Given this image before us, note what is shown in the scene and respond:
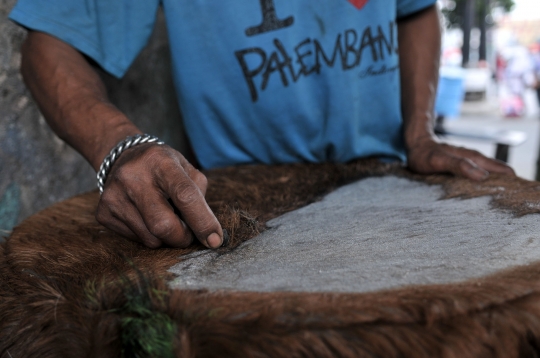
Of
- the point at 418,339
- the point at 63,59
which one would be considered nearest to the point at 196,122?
the point at 63,59

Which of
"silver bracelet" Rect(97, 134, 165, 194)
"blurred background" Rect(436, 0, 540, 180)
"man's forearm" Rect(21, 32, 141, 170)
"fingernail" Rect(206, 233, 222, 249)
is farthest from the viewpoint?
"blurred background" Rect(436, 0, 540, 180)

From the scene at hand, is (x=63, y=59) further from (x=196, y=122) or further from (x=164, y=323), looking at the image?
(x=164, y=323)

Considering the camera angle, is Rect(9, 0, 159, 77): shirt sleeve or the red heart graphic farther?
the red heart graphic

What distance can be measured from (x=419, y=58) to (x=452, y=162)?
0.57 meters

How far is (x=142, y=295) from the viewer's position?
1.44 ft

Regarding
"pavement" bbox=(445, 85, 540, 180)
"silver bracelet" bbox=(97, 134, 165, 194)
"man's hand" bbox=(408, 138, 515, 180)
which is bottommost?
"pavement" bbox=(445, 85, 540, 180)

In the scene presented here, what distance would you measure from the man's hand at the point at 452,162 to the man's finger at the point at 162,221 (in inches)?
24.3

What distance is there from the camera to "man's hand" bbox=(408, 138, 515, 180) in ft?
3.26

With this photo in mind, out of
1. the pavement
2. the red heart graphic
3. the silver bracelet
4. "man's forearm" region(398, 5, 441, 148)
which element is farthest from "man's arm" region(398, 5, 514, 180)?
the pavement

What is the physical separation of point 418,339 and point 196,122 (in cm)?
102

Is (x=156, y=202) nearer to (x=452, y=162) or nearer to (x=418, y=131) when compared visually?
(x=452, y=162)

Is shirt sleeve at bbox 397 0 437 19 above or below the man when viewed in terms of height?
above

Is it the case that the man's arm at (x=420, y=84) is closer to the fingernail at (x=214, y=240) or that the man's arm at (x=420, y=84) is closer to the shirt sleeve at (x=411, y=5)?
the shirt sleeve at (x=411, y=5)

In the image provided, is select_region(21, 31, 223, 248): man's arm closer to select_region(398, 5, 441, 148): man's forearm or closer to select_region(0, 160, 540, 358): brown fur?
select_region(0, 160, 540, 358): brown fur
